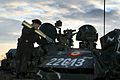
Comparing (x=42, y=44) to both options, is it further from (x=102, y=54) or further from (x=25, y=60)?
(x=102, y=54)

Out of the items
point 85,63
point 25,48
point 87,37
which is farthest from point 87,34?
point 85,63

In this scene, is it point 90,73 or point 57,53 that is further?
point 57,53

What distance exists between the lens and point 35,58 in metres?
15.1

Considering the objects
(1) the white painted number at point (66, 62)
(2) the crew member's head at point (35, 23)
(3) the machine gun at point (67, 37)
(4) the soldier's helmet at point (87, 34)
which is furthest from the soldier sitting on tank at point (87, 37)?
(1) the white painted number at point (66, 62)

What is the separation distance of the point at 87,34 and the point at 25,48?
2.69 meters

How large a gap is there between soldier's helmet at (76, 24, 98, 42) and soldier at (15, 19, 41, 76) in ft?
4.70

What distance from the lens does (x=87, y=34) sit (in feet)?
45.9

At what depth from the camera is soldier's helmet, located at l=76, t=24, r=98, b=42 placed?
14.0m

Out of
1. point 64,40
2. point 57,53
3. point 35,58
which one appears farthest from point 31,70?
point 57,53

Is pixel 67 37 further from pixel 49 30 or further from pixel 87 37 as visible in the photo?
pixel 87 37

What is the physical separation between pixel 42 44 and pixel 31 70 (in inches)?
44.5

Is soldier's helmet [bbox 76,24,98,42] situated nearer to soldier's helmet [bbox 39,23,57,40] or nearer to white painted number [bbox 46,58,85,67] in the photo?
soldier's helmet [bbox 39,23,57,40]

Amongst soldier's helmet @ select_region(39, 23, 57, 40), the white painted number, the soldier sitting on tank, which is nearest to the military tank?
the white painted number

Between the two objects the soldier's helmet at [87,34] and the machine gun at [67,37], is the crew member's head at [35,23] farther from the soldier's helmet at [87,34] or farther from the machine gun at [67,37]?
the soldier's helmet at [87,34]
